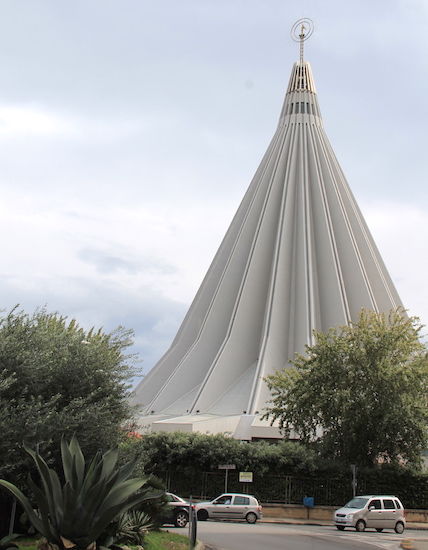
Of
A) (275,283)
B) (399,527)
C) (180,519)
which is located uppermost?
(275,283)

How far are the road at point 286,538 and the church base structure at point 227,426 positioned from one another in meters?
9.80

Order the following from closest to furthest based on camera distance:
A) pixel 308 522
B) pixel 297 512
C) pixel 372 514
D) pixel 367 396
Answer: pixel 372 514, pixel 308 522, pixel 297 512, pixel 367 396

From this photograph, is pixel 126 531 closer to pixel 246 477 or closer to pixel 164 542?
pixel 164 542

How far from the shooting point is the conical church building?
41500 millimetres

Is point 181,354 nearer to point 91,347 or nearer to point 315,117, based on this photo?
point 315,117

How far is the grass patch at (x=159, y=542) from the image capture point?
1155 cm

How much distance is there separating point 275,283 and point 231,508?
80.5 ft

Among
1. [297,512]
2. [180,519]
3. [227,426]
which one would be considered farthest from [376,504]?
[227,426]

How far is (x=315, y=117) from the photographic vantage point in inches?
2141

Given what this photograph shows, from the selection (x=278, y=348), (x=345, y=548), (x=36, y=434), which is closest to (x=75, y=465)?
(x=36, y=434)

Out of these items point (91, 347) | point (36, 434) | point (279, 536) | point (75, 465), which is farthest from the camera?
point (279, 536)

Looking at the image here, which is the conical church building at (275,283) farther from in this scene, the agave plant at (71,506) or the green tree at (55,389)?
the agave plant at (71,506)

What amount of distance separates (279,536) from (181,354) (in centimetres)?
3089

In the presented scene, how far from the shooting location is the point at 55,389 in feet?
45.7
